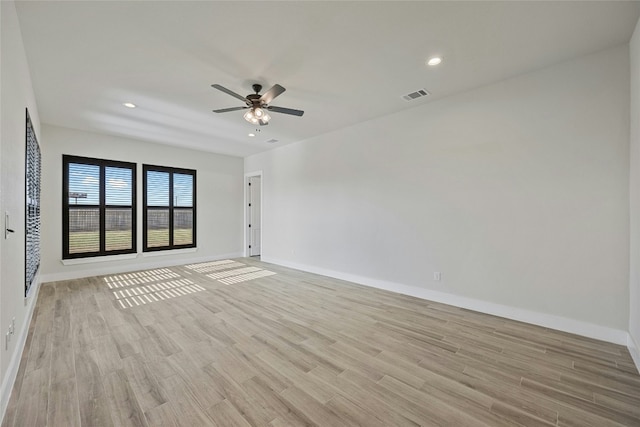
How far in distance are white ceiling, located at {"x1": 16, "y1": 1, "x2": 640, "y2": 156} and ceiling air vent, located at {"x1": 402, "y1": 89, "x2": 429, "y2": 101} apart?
0.08m

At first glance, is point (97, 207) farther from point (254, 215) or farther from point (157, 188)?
point (254, 215)

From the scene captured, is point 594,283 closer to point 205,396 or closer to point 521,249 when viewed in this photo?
point 521,249

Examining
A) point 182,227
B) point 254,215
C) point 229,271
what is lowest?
point 229,271

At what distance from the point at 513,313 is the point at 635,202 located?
1.67 m

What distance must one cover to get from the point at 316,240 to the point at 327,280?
953 mm

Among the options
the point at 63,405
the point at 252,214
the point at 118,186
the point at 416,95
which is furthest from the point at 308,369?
the point at 252,214

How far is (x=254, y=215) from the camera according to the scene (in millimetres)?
8062

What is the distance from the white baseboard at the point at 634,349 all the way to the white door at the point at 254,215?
741cm

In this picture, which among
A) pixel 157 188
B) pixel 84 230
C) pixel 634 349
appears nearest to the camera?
pixel 634 349

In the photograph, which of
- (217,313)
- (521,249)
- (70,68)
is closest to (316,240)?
(217,313)

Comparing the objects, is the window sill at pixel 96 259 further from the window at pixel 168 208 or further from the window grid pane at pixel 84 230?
the window at pixel 168 208

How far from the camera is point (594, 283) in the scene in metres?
2.81

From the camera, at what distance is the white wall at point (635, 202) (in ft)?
7.63

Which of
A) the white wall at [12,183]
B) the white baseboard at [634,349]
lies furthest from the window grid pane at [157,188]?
the white baseboard at [634,349]
